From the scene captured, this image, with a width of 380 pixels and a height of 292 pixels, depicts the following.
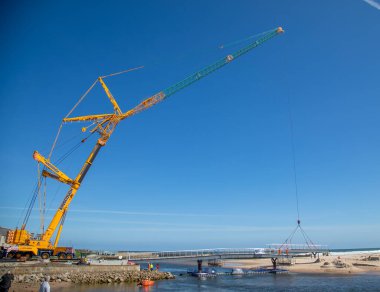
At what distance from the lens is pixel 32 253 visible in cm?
5588

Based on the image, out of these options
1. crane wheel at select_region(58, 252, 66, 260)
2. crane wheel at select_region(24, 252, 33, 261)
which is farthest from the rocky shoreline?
→ crane wheel at select_region(58, 252, 66, 260)

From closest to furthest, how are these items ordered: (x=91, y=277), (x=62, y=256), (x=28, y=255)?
1. (x=91, y=277)
2. (x=28, y=255)
3. (x=62, y=256)

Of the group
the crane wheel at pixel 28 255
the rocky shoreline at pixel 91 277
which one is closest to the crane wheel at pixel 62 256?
the crane wheel at pixel 28 255

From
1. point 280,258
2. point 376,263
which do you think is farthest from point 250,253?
point 376,263

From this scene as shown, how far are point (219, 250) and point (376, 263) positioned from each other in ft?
145

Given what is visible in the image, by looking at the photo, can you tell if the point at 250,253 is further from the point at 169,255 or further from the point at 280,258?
the point at 169,255

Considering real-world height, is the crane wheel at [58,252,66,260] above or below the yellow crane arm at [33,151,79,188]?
below

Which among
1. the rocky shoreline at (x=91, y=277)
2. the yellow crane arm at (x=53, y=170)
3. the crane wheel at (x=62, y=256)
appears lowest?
the rocky shoreline at (x=91, y=277)

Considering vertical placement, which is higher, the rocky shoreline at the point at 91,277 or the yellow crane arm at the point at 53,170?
the yellow crane arm at the point at 53,170

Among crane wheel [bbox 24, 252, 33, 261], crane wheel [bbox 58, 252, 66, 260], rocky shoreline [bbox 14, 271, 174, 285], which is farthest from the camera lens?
crane wheel [bbox 58, 252, 66, 260]

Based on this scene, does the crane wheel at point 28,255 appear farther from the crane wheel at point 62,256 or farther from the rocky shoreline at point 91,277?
the rocky shoreline at point 91,277

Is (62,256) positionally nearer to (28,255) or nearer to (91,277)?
(28,255)

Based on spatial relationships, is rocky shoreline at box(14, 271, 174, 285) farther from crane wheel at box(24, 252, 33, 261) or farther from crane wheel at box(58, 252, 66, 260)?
crane wheel at box(58, 252, 66, 260)

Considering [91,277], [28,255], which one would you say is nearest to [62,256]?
[28,255]
